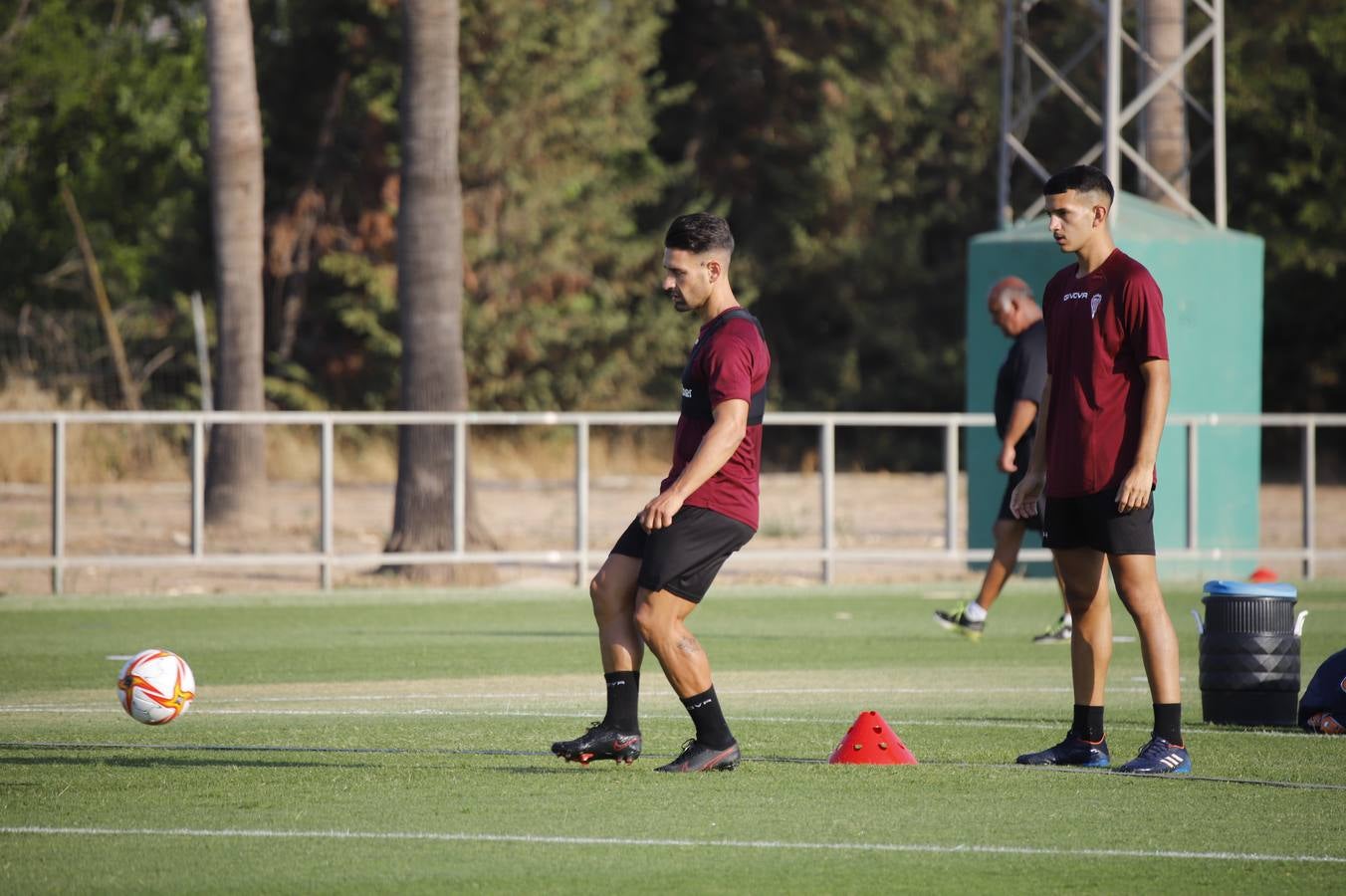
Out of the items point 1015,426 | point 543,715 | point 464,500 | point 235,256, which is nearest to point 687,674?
point 543,715

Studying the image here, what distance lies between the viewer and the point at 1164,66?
912 inches

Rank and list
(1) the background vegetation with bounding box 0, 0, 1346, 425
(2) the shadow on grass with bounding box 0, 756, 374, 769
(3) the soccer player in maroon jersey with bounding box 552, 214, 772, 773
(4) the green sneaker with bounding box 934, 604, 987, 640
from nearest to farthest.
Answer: (3) the soccer player in maroon jersey with bounding box 552, 214, 772, 773 → (2) the shadow on grass with bounding box 0, 756, 374, 769 → (4) the green sneaker with bounding box 934, 604, 987, 640 → (1) the background vegetation with bounding box 0, 0, 1346, 425

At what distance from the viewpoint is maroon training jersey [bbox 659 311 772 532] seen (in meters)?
7.90

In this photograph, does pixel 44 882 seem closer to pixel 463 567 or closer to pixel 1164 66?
pixel 463 567

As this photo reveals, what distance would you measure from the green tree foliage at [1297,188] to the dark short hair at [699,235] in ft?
114

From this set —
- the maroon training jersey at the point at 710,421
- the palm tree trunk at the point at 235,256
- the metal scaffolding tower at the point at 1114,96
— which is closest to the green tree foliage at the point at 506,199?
the palm tree trunk at the point at 235,256

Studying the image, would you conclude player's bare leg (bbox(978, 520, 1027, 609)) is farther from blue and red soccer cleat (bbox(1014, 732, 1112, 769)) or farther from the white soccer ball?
the white soccer ball

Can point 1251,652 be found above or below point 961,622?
above

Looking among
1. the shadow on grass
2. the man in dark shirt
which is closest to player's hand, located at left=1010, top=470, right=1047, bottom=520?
the shadow on grass

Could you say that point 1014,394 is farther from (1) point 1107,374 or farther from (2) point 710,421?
(2) point 710,421

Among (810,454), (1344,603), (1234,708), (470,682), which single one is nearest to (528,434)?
(810,454)

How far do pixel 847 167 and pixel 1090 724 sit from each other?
1526 inches

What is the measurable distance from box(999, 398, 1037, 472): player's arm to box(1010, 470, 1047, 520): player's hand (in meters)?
3.89

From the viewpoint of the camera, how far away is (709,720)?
830 centimetres
